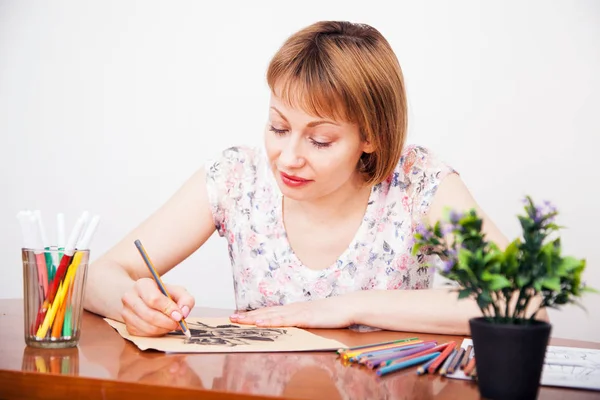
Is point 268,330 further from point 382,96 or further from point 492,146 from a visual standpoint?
point 492,146

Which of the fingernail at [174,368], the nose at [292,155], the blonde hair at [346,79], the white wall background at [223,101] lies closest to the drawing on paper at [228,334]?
the fingernail at [174,368]

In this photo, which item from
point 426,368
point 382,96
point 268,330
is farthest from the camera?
point 382,96

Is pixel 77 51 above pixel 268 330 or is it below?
above

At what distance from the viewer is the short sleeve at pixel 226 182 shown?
77.2 inches

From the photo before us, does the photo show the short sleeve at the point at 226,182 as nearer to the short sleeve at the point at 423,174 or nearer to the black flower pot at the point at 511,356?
the short sleeve at the point at 423,174

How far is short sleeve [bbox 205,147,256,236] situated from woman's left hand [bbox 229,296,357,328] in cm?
54

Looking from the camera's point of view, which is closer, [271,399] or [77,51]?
[271,399]

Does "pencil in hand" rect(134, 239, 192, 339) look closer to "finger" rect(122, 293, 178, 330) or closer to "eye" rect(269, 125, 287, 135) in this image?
"finger" rect(122, 293, 178, 330)

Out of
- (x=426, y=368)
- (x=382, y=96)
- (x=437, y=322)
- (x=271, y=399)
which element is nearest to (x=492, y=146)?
(x=382, y=96)

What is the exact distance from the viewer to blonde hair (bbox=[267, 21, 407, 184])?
1.61 metres

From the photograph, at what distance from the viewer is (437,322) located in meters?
1.45

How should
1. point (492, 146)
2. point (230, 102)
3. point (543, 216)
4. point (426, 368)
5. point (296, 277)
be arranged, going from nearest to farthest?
point (543, 216), point (426, 368), point (296, 277), point (492, 146), point (230, 102)

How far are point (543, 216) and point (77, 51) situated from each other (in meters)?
2.84

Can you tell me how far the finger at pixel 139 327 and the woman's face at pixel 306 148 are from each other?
0.51 metres
